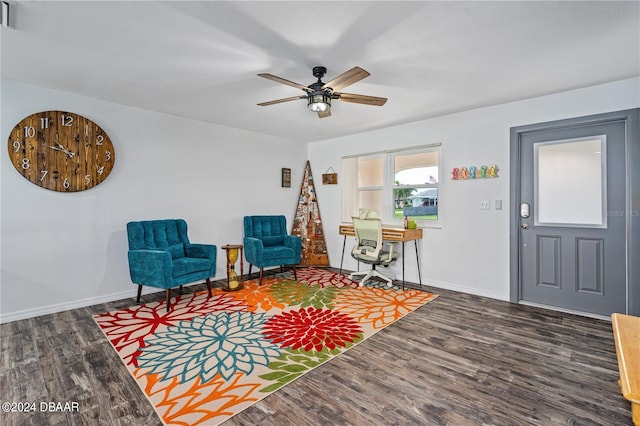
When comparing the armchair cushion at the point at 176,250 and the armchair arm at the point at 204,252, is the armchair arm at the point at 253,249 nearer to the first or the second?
the armchair arm at the point at 204,252

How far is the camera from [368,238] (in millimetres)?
4293

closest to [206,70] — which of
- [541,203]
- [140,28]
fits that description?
[140,28]

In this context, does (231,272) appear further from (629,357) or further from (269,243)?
(629,357)

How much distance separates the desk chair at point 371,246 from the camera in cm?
417

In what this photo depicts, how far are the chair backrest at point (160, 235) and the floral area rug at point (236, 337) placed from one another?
68 centimetres

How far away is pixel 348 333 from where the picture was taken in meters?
2.81

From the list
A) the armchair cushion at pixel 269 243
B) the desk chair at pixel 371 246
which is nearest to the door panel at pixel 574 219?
the desk chair at pixel 371 246

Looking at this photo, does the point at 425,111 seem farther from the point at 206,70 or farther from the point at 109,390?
the point at 109,390

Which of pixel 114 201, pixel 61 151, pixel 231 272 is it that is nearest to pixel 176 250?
pixel 231 272

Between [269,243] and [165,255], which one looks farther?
[269,243]

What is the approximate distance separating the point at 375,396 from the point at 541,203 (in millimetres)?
3050

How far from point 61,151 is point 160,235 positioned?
1.38m

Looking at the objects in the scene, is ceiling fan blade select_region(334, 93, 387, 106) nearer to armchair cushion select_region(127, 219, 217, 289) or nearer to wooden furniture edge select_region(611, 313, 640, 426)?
wooden furniture edge select_region(611, 313, 640, 426)

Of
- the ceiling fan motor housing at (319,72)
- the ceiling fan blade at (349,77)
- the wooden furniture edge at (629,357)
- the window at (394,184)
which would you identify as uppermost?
the ceiling fan motor housing at (319,72)
